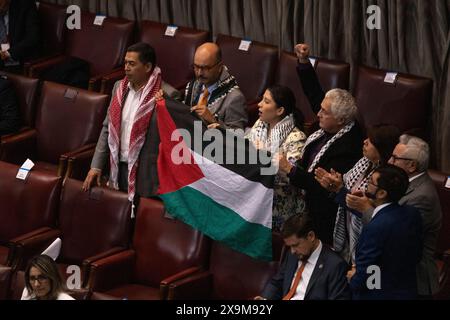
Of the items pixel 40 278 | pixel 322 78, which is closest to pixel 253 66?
pixel 322 78

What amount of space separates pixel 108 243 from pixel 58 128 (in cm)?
103

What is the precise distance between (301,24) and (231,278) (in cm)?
195

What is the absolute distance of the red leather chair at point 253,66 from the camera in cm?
609

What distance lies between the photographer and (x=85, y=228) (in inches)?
210

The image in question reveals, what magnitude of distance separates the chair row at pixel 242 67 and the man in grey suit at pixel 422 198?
992 millimetres

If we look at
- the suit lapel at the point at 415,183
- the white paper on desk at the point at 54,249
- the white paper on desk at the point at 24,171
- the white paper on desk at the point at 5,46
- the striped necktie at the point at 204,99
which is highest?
the white paper on desk at the point at 5,46

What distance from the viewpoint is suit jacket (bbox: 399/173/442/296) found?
14.7 feet

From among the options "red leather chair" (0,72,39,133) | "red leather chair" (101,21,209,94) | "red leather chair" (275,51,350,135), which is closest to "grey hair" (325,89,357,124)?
"red leather chair" (275,51,350,135)

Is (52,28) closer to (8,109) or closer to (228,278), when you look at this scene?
(8,109)

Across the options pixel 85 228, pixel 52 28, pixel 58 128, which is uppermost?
pixel 52 28

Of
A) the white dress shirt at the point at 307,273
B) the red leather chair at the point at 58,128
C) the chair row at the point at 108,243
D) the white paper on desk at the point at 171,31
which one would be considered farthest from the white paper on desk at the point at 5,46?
the white dress shirt at the point at 307,273

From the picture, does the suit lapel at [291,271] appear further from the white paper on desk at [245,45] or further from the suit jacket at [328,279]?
the white paper on desk at [245,45]

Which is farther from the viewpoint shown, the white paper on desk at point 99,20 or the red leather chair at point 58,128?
the white paper on desk at point 99,20

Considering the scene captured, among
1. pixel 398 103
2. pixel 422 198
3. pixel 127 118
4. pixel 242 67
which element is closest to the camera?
pixel 422 198
